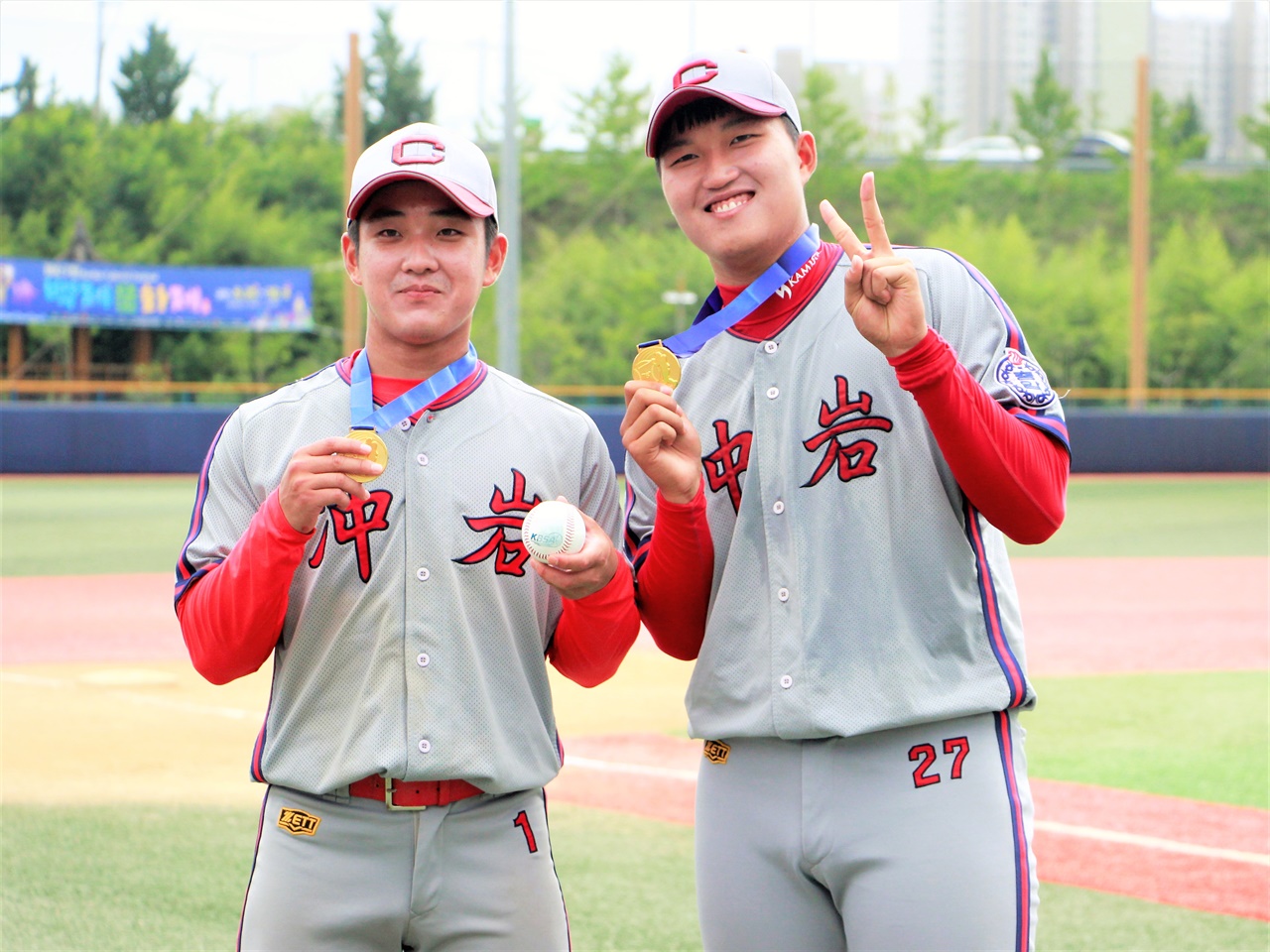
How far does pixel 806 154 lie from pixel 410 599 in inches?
42.9

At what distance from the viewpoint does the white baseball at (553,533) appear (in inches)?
92.6

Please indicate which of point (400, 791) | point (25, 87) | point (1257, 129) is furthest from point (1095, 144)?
point (400, 791)

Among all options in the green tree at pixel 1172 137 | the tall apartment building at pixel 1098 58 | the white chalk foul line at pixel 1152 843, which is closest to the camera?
the white chalk foul line at pixel 1152 843

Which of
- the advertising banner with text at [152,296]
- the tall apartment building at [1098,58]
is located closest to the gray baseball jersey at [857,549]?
the advertising banner with text at [152,296]

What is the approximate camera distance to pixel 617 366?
4559cm

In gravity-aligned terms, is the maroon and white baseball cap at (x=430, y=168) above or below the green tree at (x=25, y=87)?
below

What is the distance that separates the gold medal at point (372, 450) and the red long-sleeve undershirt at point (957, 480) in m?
0.48

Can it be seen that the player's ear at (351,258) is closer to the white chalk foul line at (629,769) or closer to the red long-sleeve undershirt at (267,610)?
the red long-sleeve undershirt at (267,610)

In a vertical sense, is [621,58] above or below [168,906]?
above

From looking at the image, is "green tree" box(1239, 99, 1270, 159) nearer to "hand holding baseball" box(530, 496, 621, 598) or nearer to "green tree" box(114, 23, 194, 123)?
"green tree" box(114, 23, 194, 123)

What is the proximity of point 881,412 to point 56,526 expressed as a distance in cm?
1591

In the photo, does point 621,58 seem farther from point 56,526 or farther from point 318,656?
point 318,656

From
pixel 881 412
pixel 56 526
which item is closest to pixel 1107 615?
pixel 881 412

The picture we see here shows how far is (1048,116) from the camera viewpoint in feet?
176
